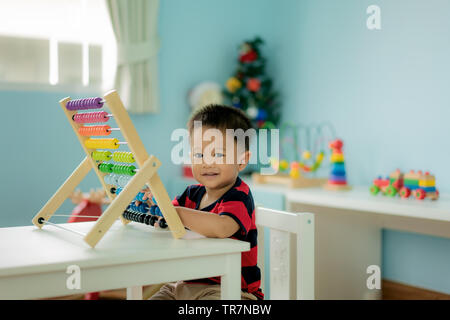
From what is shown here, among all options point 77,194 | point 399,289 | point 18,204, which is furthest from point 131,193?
point 399,289

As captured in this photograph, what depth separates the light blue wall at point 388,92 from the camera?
8.17ft

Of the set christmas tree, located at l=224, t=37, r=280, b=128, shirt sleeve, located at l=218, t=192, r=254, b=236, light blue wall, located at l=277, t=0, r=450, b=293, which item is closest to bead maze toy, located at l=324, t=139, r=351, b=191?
light blue wall, located at l=277, t=0, r=450, b=293

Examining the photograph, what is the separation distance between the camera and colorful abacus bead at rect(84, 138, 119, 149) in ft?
3.95

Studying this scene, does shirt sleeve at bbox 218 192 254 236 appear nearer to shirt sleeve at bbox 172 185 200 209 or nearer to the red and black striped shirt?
the red and black striped shirt

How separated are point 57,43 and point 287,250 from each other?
2090 millimetres

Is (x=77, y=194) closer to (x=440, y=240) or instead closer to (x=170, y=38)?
(x=170, y=38)

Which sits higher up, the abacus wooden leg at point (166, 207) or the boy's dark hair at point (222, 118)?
the boy's dark hair at point (222, 118)

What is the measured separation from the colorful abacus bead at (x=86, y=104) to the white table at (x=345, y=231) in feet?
4.36

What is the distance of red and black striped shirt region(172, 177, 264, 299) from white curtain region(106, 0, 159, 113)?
5.60ft

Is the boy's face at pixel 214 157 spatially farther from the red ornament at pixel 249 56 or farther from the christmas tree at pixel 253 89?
the red ornament at pixel 249 56

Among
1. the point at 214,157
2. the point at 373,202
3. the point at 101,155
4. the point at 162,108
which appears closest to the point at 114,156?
the point at 101,155

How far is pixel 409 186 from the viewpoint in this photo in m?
2.24

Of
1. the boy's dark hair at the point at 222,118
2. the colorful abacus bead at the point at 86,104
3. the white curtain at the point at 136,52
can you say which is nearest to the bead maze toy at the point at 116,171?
the colorful abacus bead at the point at 86,104
